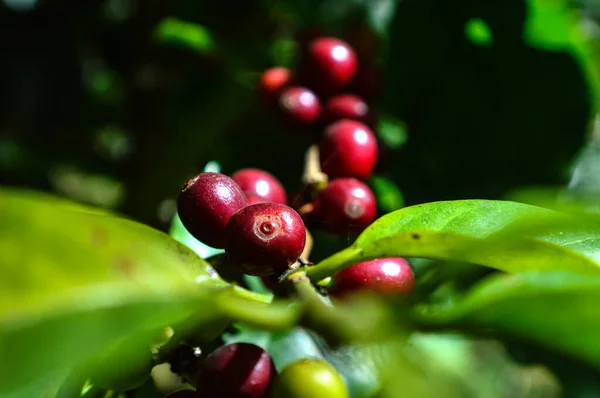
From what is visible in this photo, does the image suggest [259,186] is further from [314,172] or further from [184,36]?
[184,36]

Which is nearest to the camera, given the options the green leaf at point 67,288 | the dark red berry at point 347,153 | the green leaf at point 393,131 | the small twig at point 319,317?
the green leaf at point 67,288

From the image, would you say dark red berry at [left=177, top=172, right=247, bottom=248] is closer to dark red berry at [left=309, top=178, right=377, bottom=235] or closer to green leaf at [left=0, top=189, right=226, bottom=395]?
dark red berry at [left=309, top=178, right=377, bottom=235]

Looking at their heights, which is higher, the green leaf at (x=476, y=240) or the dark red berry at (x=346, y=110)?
the green leaf at (x=476, y=240)

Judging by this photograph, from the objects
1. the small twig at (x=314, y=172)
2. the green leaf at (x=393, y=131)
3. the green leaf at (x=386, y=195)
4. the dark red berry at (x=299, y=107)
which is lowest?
the green leaf at (x=386, y=195)

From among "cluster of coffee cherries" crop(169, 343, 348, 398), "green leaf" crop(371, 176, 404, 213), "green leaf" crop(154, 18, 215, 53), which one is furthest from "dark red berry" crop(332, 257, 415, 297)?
"green leaf" crop(154, 18, 215, 53)

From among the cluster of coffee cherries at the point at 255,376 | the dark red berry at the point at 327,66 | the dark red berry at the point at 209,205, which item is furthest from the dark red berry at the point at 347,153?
the cluster of coffee cherries at the point at 255,376

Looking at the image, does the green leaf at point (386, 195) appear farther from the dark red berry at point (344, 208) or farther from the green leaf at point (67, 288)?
the green leaf at point (67, 288)
